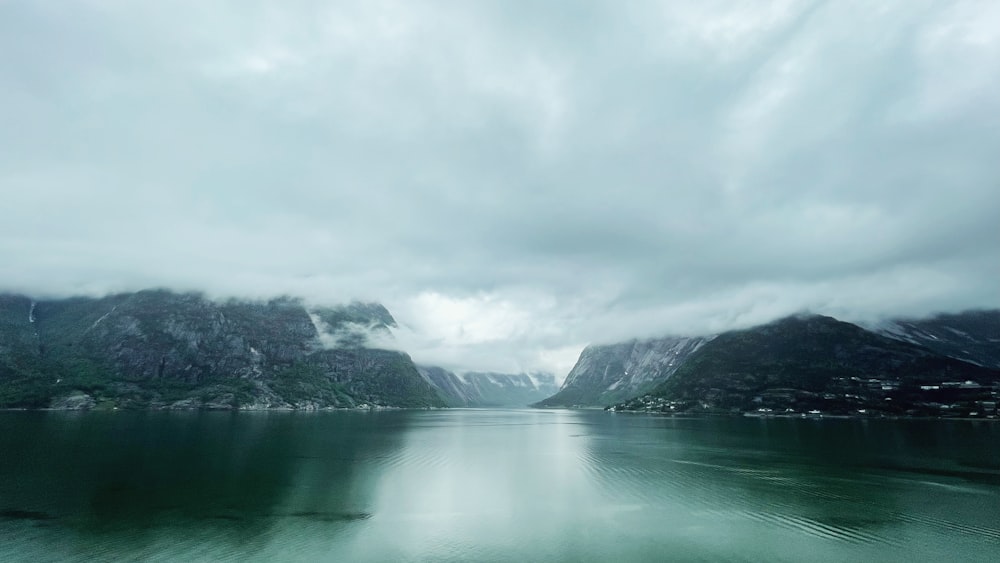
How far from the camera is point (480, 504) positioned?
6512 cm

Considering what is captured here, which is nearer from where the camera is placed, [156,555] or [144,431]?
[156,555]

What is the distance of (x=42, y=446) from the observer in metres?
99.1

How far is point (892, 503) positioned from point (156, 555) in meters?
85.6

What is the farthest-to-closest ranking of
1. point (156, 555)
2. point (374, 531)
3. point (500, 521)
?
1. point (500, 521)
2. point (374, 531)
3. point (156, 555)

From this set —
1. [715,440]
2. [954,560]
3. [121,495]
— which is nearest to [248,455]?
[121,495]

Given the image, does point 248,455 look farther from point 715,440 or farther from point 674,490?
point 715,440

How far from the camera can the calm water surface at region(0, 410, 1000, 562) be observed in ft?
143

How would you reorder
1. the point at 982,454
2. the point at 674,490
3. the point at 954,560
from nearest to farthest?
1. the point at 954,560
2. the point at 674,490
3. the point at 982,454

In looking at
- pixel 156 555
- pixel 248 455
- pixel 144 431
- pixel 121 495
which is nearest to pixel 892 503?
pixel 156 555

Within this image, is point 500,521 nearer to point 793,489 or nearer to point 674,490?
point 674,490

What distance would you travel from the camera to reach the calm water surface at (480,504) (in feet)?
143

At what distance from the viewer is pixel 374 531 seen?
49781 millimetres

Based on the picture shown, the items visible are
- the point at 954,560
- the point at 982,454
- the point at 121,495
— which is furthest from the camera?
the point at 982,454

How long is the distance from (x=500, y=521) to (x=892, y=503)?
5337cm
